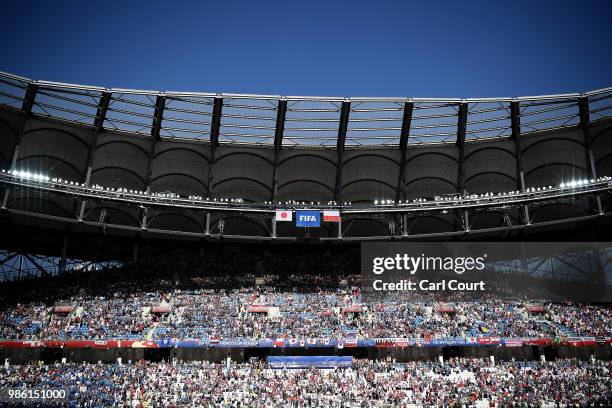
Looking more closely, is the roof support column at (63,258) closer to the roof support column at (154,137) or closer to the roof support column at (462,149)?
the roof support column at (154,137)

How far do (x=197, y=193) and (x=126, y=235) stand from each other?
28.2ft

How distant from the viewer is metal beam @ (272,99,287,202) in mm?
49438

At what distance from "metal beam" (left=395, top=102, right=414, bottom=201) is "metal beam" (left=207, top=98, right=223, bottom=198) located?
59.3 feet

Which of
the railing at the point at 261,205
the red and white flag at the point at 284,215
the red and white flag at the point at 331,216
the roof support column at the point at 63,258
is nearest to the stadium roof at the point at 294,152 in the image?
the railing at the point at 261,205

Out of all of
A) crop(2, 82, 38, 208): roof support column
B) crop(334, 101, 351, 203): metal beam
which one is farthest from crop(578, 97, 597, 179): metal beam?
crop(2, 82, 38, 208): roof support column

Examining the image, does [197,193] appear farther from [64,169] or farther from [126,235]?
[64,169]

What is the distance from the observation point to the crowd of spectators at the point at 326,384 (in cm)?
3259

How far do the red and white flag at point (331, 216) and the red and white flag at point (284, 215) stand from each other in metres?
3.27

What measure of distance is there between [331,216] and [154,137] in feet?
65.6

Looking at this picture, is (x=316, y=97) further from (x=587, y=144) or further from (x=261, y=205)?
(x=587, y=144)

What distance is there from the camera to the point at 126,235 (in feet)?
176

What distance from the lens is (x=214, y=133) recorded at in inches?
2048

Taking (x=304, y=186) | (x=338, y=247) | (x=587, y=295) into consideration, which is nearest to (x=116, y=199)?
(x=304, y=186)

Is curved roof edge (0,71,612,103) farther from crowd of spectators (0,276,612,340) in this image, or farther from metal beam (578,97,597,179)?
crowd of spectators (0,276,612,340)
